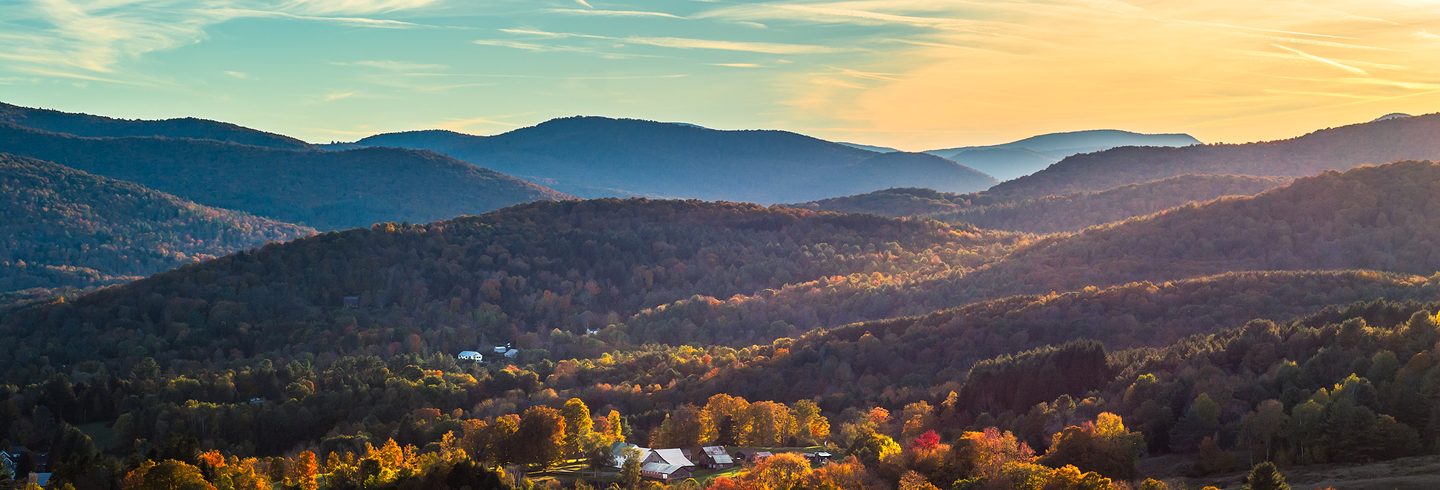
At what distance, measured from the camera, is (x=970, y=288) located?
176 m

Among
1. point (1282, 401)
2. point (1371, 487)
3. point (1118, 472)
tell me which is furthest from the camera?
point (1282, 401)

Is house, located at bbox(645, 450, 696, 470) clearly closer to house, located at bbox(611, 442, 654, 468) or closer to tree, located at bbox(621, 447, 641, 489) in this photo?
house, located at bbox(611, 442, 654, 468)

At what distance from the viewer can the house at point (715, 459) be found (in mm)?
74875

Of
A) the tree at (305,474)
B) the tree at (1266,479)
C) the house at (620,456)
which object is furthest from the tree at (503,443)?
the tree at (1266,479)

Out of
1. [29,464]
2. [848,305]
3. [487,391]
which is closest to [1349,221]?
[848,305]

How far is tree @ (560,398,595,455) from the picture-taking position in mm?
78312

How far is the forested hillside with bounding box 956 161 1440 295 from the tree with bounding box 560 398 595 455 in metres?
106

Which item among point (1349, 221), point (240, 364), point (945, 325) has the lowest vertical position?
point (240, 364)

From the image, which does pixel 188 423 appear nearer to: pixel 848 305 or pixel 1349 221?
pixel 848 305

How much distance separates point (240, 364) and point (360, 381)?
34.0 metres

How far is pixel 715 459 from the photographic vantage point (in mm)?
75188

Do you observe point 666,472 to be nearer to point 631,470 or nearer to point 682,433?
point 631,470

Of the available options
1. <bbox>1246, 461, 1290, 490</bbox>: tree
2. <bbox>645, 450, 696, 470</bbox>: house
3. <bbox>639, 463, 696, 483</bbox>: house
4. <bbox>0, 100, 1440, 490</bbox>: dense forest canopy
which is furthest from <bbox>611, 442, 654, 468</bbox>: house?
<bbox>1246, 461, 1290, 490</bbox>: tree

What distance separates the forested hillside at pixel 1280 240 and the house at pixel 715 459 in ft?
342
